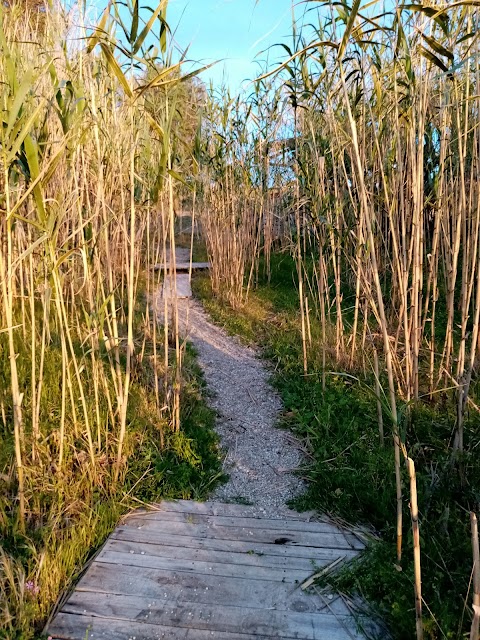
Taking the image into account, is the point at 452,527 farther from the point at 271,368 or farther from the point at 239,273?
the point at 239,273

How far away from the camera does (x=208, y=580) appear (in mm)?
1716

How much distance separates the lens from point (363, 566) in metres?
1.72

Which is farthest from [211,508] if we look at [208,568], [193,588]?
[193,588]

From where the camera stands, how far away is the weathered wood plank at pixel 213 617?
1.50 metres

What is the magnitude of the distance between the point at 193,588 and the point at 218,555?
195 mm

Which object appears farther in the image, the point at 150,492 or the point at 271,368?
the point at 271,368

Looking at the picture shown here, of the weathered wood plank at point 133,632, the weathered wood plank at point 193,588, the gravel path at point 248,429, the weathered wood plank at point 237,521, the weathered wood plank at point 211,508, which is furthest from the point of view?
the gravel path at point 248,429

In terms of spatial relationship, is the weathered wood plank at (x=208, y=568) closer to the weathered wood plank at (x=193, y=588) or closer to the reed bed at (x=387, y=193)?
Result: the weathered wood plank at (x=193, y=588)

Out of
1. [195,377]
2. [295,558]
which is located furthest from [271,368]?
[295,558]

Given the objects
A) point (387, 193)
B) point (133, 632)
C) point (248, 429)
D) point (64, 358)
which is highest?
point (387, 193)

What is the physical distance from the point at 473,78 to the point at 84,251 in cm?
203

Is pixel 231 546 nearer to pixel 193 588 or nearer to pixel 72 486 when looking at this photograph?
pixel 193 588

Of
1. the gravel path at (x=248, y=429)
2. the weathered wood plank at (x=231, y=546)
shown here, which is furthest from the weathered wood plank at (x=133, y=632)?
the gravel path at (x=248, y=429)

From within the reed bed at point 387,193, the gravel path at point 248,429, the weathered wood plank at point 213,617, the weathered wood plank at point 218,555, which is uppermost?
the reed bed at point 387,193
